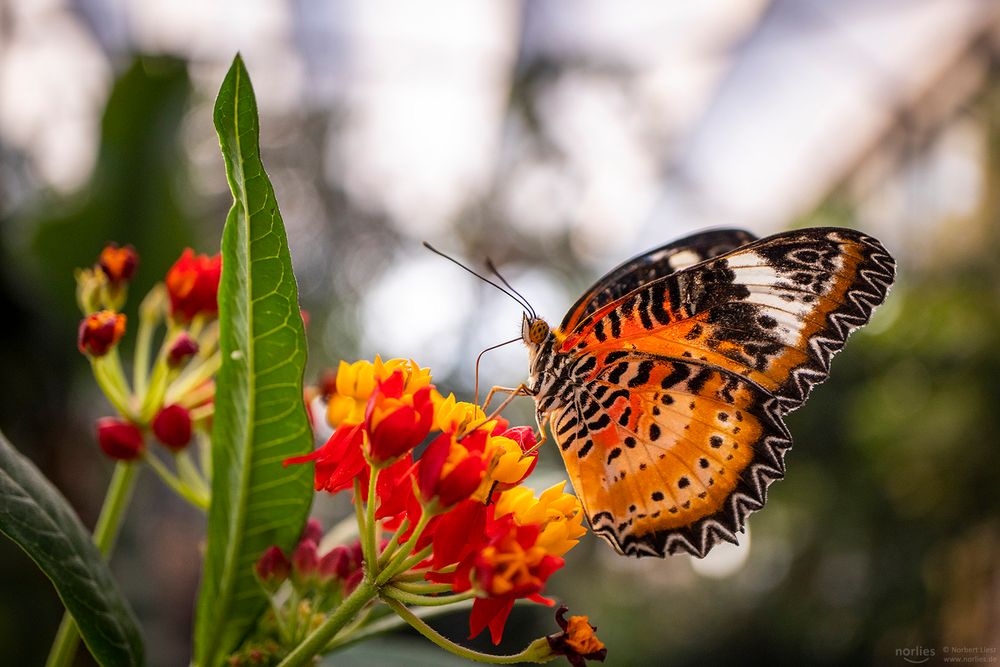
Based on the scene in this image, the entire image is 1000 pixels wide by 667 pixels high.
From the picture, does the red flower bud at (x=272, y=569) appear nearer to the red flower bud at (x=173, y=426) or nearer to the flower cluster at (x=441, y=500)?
the flower cluster at (x=441, y=500)

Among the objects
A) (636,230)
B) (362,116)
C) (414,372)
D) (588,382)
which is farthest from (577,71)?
(414,372)

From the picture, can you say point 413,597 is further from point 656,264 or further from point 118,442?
point 656,264

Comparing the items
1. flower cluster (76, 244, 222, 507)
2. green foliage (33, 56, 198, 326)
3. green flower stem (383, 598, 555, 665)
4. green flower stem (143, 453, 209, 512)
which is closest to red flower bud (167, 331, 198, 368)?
flower cluster (76, 244, 222, 507)

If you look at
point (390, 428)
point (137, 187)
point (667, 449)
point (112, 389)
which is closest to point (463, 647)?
point (390, 428)

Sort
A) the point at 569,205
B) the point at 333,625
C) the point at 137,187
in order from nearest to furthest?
1. the point at 333,625
2. the point at 137,187
3. the point at 569,205

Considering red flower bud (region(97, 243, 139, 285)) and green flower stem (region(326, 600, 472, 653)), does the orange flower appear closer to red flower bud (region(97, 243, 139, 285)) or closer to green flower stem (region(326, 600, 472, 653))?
green flower stem (region(326, 600, 472, 653))

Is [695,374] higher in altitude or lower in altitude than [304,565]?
higher

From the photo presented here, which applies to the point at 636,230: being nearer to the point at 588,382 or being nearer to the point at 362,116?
the point at 362,116

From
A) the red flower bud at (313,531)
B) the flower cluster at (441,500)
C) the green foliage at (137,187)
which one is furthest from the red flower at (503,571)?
the green foliage at (137,187)
